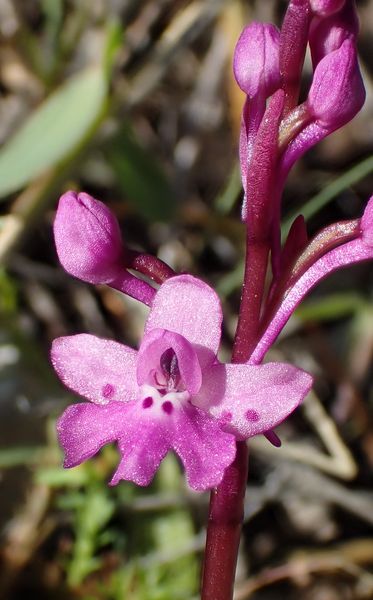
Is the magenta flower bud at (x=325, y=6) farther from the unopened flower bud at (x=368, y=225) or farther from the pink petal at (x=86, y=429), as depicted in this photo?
the pink petal at (x=86, y=429)

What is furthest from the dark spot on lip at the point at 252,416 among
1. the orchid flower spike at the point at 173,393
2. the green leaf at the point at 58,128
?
the green leaf at the point at 58,128

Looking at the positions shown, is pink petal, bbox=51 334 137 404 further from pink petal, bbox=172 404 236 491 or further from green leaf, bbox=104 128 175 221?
green leaf, bbox=104 128 175 221

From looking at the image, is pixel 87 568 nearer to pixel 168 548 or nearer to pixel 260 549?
pixel 168 548

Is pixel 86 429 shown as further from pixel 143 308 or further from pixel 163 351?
pixel 143 308

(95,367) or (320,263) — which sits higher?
(320,263)

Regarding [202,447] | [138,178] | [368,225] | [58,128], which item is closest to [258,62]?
[368,225]

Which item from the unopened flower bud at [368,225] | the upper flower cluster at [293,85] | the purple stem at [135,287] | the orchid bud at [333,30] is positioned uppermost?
the orchid bud at [333,30]

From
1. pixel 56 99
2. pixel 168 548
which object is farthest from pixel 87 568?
pixel 56 99

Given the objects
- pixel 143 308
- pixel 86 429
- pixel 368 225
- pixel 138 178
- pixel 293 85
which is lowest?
pixel 143 308
